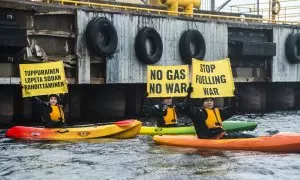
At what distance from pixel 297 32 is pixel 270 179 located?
23.0 metres

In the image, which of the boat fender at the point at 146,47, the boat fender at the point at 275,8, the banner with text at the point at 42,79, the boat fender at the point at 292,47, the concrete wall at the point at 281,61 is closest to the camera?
the banner with text at the point at 42,79

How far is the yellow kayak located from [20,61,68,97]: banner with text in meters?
1.36

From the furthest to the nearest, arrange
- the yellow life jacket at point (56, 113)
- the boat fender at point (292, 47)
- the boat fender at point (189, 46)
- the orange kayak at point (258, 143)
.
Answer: the boat fender at point (292, 47) < the boat fender at point (189, 46) < the yellow life jacket at point (56, 113) < the orange kayak at point (258, 143)

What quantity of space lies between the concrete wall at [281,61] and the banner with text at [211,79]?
15783 millimetres

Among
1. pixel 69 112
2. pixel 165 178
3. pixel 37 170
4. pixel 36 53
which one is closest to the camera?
pixel 165 178

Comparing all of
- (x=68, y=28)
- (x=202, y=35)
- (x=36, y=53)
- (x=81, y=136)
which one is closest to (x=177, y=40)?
(x=202, y=35)

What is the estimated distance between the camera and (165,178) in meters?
11.0

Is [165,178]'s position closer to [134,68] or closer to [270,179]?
[270,179]

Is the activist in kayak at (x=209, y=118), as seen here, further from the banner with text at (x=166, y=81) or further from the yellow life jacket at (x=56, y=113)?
the yellow life jacket at (x=56, y=113)

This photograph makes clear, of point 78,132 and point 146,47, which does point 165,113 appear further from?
point 146,47

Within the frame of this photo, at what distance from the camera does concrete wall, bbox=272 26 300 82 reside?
3144cm

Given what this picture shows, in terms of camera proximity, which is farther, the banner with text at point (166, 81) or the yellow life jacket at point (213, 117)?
the banner with text at point (166, 81)

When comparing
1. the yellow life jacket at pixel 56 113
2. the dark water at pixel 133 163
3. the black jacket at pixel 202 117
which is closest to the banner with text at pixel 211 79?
the black jacket at pixel 202 117

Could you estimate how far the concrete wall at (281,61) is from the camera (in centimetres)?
3144
